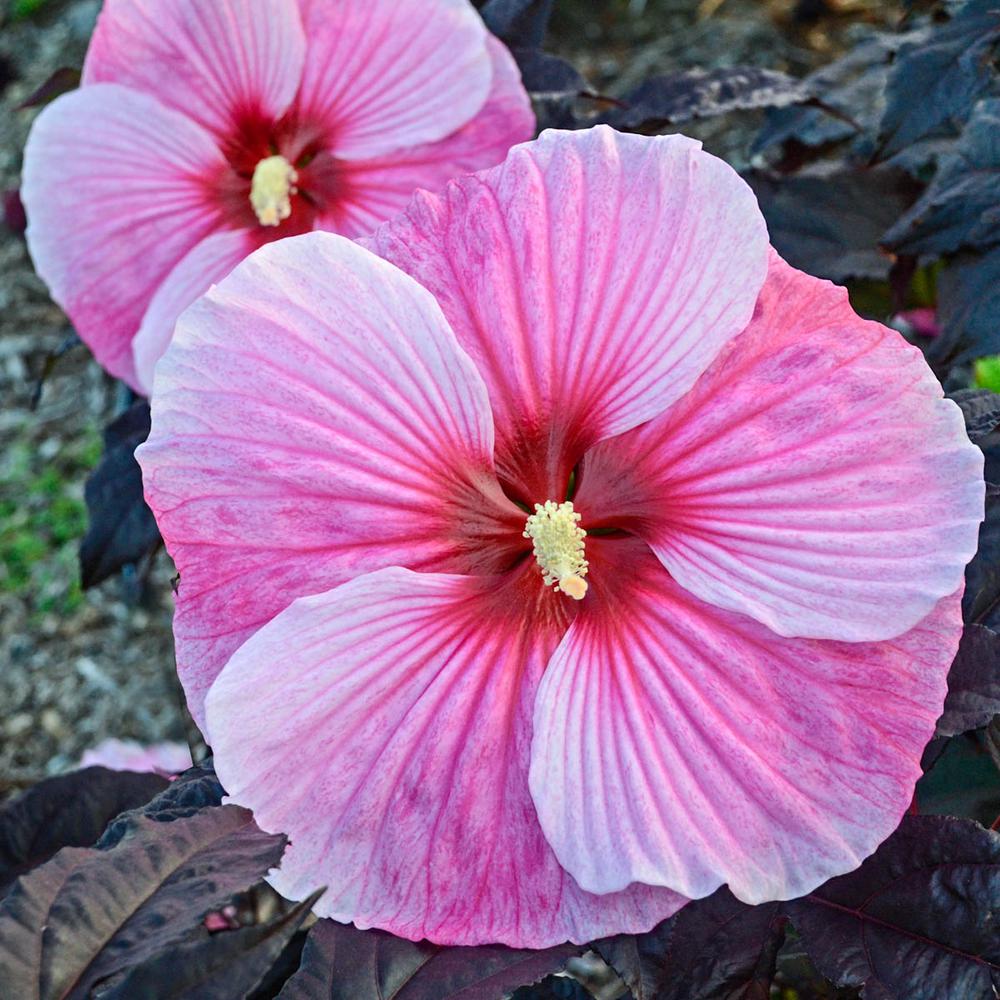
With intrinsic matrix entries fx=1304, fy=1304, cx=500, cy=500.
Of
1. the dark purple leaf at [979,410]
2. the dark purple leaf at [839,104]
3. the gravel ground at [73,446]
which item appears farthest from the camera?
the gravel ground at [73,446]

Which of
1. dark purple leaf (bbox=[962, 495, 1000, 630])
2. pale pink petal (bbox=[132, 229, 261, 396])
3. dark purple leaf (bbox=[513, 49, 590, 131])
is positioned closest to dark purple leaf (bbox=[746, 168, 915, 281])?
dark purple leaf (bbox=[513, 49, 590, 131])

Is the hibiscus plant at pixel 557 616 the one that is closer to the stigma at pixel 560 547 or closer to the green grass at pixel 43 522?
the stigma at pixel 560 547

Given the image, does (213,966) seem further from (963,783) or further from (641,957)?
(963,783)

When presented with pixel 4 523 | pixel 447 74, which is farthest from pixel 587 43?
pixel 447 74

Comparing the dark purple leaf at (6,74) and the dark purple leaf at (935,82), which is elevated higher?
the dark purple leaf at (935,82)

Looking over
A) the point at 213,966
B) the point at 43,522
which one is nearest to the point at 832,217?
the point at 213,966

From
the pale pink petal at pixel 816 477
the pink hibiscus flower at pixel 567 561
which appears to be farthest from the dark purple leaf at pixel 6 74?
the pale pink petal at pixel 816 477
